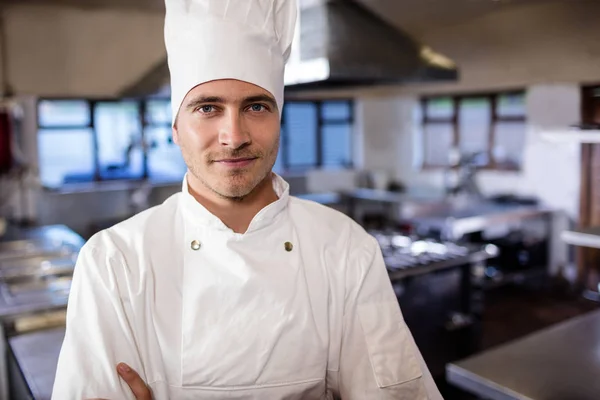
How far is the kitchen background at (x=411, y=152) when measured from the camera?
5.89 feet

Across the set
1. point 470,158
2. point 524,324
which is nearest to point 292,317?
point 524,324

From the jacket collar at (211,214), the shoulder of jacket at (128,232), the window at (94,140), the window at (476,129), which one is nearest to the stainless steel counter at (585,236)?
the jacket collar at (211,214)

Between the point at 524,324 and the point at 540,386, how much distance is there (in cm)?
306

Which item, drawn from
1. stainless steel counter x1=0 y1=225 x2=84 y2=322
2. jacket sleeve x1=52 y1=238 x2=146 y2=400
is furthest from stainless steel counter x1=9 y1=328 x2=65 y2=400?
jacket sleeve x1=52 y1=238 x2=146 y2=400

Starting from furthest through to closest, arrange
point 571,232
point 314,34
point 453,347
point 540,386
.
→ point 453,347 → point 314,34 → point 571,232 → point 540,386

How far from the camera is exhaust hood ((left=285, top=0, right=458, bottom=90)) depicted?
2518 mm

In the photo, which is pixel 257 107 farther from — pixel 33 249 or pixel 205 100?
pixel 33 249

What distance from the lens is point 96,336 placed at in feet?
3.09

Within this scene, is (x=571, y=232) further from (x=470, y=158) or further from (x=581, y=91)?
(x=470, y=158)

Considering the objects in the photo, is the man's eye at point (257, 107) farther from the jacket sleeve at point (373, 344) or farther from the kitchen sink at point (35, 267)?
the kitchen sink at point (35, 267)

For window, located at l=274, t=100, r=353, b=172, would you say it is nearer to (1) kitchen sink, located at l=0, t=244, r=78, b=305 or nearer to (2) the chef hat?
(1) kitchen sink, located at l=0, t=244, r=78, b=305

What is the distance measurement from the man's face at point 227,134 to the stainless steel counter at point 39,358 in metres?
0.79

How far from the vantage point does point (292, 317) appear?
1079 millimetres

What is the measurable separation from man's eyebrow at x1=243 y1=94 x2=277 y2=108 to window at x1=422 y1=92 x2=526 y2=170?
439 cm
